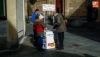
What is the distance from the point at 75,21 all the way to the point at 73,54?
12.8 metres

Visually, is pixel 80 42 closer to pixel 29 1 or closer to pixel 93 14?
pixel 93 14

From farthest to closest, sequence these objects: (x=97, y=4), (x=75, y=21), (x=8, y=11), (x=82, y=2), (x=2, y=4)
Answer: (x=82, y=2) < (x=97, y=4) < (x=75, y=21) < (x=2, y=4) < (x=8, y=11)

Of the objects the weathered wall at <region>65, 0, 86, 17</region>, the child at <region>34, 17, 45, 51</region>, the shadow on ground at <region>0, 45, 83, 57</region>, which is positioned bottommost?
the shadow on ground at <region>0, 45, 83, 57</region>

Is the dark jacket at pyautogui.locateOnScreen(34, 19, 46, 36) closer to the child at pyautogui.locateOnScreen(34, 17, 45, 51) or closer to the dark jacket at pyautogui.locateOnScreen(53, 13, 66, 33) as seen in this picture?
the child at pyautogui.locateOnScreen(34, 17, 45, 51)

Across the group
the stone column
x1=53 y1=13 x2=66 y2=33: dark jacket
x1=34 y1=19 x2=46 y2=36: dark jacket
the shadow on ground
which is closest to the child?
x1=34 y1=19 x2=46 y2=36: dark jacket

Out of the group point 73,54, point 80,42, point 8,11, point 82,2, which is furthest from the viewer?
point 82,2

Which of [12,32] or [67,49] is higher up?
[12,32]

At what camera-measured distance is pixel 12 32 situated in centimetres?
1221

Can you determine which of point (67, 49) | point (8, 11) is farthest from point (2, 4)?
point (67, 49)

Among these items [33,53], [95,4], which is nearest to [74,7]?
[95,4]

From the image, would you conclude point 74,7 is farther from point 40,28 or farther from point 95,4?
point 40,28

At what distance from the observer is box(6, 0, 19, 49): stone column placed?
12.1 m

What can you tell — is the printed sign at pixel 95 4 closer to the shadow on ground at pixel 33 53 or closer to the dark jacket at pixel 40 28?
the dark jacket at pixel 40 28

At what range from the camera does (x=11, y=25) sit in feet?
39.9
